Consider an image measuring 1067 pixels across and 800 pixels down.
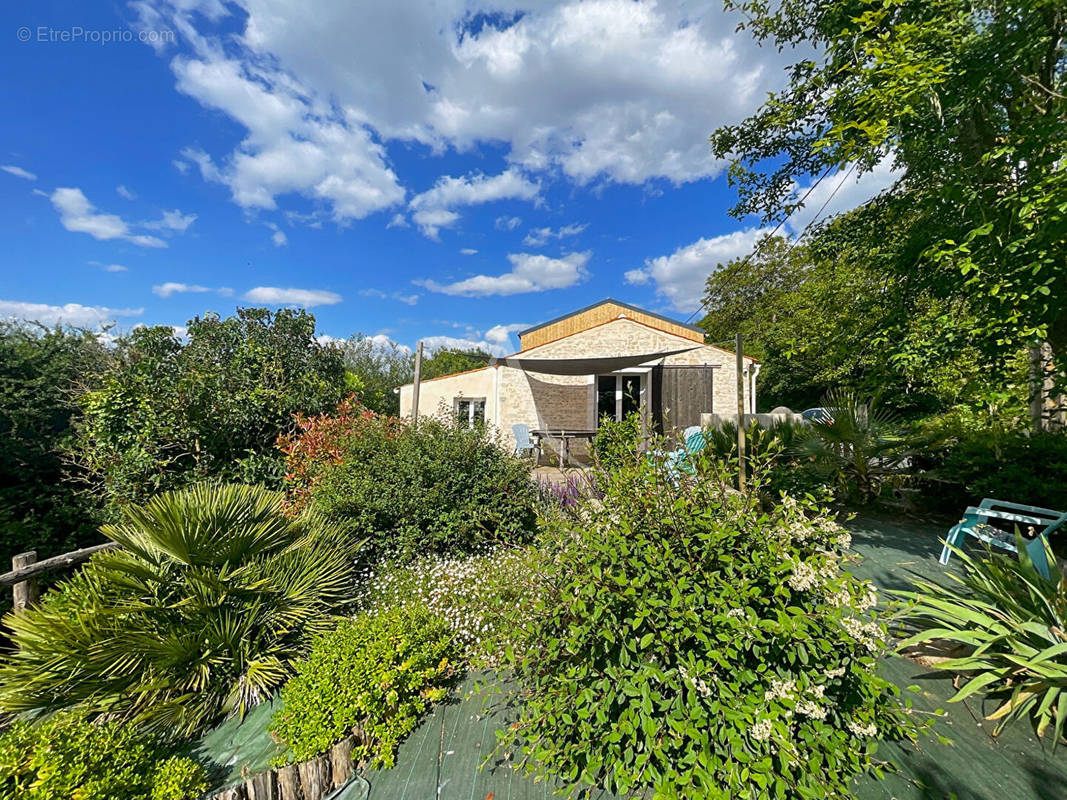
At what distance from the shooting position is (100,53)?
19.0 feet

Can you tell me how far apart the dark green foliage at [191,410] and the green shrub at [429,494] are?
2815 millimetres

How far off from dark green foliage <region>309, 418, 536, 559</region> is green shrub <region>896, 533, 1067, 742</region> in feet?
10.7

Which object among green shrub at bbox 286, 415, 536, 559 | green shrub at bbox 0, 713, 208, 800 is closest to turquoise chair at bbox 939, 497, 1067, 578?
green shrub at bbox 286, 415, 536, 559

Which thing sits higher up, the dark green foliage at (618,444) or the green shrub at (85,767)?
the dark green foliage at (618,444)

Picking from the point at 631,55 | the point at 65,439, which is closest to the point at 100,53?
the point at 65,439

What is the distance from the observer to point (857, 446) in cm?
624

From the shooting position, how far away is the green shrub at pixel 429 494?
4609 mm

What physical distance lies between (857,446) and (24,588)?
10.1 meters

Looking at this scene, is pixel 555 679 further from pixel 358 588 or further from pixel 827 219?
pixel 827 219

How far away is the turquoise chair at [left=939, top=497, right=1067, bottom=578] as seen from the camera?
10.3 ft

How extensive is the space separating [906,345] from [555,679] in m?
4.63

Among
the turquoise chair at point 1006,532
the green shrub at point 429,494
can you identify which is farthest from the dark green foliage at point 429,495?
the turquoise chair at point 1006,532

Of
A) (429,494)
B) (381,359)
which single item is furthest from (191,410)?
(381,359)

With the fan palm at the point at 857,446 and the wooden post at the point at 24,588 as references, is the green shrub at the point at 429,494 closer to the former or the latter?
the wooden post at the point at 24,588
